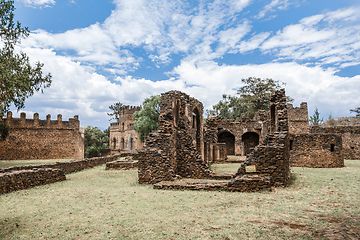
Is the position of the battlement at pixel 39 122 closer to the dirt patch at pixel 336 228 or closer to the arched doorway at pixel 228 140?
the arched doorway at pixel 228 140

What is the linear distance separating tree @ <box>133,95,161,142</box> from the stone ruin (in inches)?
931

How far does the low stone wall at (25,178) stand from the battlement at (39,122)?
2070 centimetres

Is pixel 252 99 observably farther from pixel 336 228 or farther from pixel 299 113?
pixel 336 228

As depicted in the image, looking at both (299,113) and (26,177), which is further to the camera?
(299,113)

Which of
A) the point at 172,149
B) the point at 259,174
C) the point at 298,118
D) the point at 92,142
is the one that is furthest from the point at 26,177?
the point at 92,142

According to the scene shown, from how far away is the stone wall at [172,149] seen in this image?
1023 centimetres

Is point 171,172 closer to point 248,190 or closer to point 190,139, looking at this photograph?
point 190,139

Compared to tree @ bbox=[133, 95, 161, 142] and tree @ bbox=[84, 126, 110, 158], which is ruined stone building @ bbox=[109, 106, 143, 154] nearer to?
tree @ bbox=[84, 126, 110, 158]

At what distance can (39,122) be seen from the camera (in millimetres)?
29578

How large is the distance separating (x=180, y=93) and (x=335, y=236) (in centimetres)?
1003

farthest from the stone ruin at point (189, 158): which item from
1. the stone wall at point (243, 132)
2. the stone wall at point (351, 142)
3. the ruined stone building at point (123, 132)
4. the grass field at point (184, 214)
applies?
the ruined stone building at point (123, 132)

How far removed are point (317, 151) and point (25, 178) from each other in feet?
53.3

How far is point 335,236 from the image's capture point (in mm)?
4043

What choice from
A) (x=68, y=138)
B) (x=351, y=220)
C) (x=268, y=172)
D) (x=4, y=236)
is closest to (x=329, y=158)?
(x=268, y=172)
